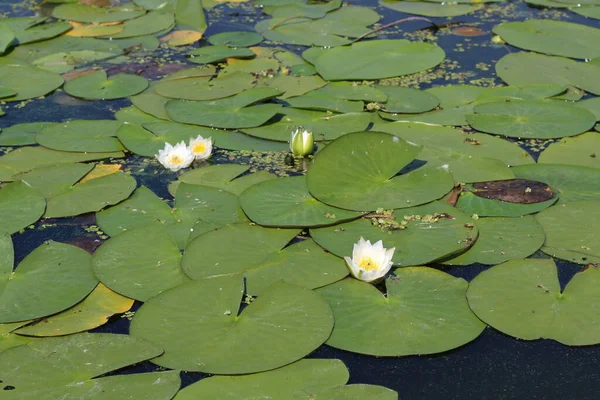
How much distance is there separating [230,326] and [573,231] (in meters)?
1.41

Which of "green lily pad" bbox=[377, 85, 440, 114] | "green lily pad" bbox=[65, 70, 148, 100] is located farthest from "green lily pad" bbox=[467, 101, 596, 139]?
"green lily pad" bbox=[65, 70, 148, 100]

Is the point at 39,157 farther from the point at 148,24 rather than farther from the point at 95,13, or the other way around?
the point at 95,13

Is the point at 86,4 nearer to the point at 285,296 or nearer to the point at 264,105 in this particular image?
the point at 264,105

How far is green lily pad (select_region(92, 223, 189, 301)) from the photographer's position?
2531mm

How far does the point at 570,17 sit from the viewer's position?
17.2ft

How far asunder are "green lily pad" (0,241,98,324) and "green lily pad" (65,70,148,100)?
158 cm

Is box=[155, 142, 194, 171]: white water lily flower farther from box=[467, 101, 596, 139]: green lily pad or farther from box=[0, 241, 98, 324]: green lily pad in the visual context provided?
box=[467, 101, 596, 139]: green lily pad

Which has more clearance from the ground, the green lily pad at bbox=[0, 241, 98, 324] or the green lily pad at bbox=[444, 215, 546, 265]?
the green lily pad at bbox=[0, 241, 98, 324]

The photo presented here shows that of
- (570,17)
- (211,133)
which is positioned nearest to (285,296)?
(211,133)

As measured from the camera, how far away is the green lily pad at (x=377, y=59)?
14.1 ft

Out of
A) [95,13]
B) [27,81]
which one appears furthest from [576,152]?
[95,13]

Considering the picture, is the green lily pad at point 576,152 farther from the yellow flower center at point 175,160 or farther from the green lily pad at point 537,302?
the yellow flower center at point 175,160

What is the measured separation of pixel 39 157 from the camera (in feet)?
11.4

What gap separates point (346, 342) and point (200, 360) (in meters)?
0.46
